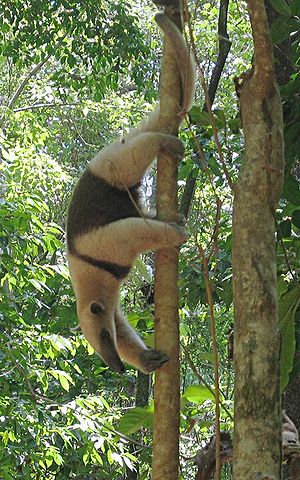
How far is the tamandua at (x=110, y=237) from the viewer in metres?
2.70

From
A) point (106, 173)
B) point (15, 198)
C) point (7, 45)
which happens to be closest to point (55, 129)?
point (7, 45)

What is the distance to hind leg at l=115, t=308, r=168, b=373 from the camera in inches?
97.6

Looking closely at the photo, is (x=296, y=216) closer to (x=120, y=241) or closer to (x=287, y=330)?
(x=287, y=330)

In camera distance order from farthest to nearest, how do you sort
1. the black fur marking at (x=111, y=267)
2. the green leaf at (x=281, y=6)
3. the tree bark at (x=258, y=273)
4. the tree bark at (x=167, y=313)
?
the black fur marking at (x=111, y=267), the green leaf at (x=281, y=6), the tree bark at (x=167, y=313), the tree bark at (x=258, y=273)

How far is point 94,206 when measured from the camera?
2830 millimetres

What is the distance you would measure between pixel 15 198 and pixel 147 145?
2301mm

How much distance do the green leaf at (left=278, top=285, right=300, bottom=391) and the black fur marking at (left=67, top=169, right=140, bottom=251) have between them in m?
0.95

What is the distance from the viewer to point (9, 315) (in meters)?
4.52

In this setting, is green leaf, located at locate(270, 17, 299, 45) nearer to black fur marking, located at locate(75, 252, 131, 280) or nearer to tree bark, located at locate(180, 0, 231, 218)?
tree bark, located at locate(180, 0, 231, 218)

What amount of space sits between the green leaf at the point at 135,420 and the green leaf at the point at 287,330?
50 cm

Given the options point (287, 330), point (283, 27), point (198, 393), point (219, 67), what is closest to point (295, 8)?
point (283, 27)

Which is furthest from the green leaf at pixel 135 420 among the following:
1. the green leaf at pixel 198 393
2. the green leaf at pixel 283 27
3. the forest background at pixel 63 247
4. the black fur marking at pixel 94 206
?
the green leaf at pixel 283 27

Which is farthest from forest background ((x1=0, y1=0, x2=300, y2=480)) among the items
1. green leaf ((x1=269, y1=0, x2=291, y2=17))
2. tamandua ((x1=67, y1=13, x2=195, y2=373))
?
tamandua ((x1=67, y1=13, x2=195, y2=373))

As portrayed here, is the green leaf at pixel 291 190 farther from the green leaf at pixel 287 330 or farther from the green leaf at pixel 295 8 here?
the green leaf at pixel 295 8
